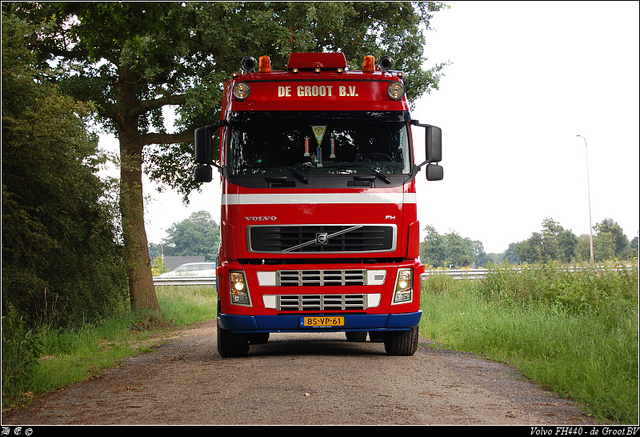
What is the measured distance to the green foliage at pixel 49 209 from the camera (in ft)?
35.2

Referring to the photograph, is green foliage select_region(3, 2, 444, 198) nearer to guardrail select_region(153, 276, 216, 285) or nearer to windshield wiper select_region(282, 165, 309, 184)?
windshield wiper select_region(282, 165, 309, 184)

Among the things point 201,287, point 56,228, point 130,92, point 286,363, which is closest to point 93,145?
point 56,228

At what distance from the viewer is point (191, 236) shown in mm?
104188

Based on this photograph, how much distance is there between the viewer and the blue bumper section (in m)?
9.43

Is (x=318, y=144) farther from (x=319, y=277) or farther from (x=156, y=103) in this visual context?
(x=156, y=103)

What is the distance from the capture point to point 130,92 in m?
19.6

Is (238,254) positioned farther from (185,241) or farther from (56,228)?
(185,241)

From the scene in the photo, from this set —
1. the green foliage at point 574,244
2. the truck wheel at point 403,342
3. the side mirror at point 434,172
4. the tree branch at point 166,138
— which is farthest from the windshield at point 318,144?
the tree branch at point 166,138

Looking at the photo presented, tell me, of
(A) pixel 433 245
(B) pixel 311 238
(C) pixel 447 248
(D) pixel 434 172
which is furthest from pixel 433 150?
(C) pixel 447 248

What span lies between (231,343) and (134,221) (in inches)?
319

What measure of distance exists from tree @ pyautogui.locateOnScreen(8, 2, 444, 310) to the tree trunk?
3 cm

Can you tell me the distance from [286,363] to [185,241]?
316ft

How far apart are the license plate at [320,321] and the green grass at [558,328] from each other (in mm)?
2519

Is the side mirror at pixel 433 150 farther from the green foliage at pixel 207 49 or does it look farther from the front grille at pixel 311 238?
the green foliage at pixel 207 49
